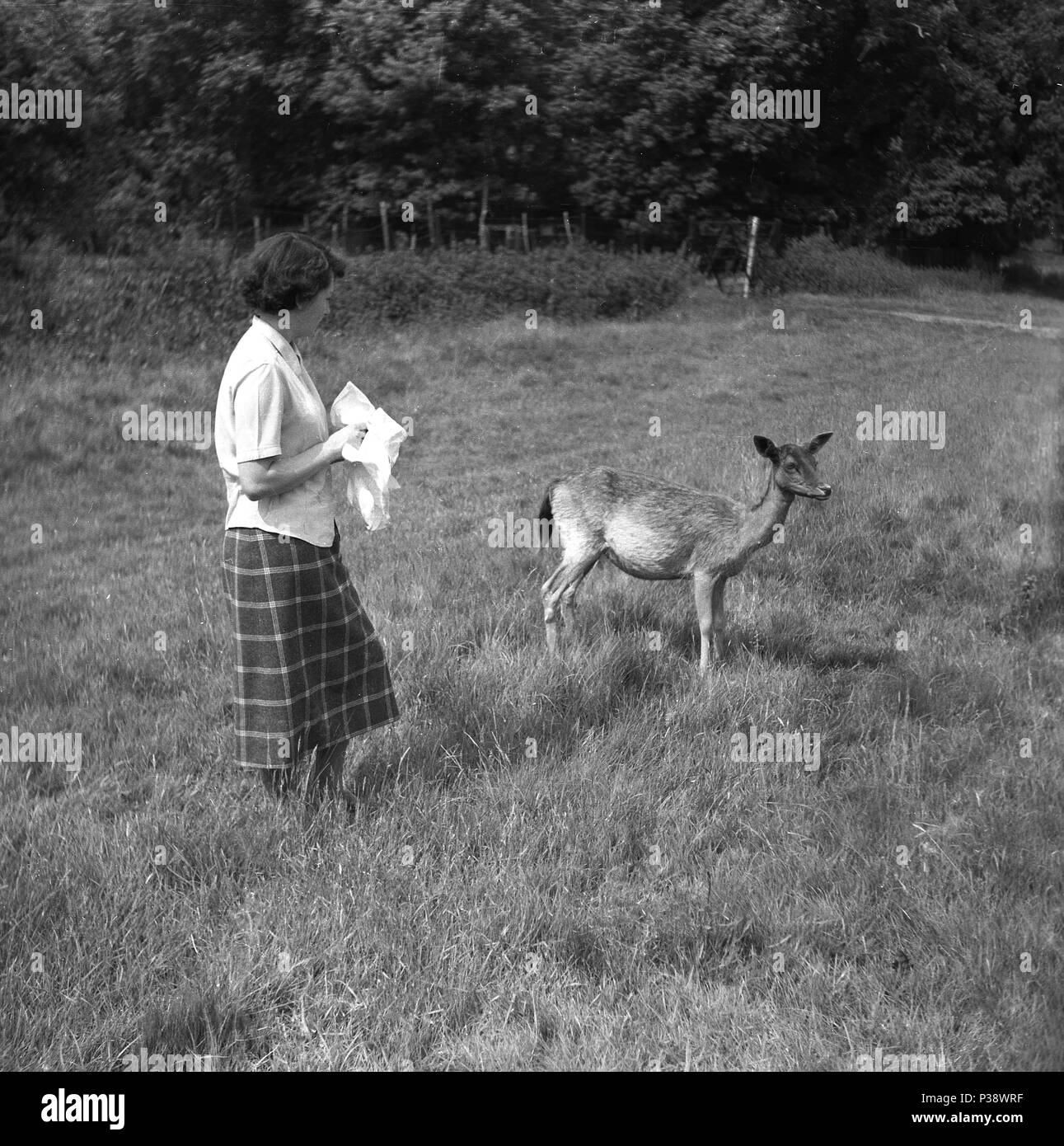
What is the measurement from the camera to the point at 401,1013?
2533 millimetres

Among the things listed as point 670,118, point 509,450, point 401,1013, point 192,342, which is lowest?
point 401,1013

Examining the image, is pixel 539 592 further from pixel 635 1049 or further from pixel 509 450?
pixel 635 1049

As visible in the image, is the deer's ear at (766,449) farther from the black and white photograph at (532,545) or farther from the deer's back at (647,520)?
the deer's back at (647,520)

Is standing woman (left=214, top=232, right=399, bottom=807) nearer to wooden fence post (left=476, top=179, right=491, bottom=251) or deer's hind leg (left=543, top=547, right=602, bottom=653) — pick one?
deer's hind leg (left=543, top=547, right=602, bottom=653)

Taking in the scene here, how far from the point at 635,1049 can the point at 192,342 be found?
19.0 ft

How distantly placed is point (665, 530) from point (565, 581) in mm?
461

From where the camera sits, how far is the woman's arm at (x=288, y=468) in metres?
2.96

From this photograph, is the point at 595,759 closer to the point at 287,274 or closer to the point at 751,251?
the point at 287,274

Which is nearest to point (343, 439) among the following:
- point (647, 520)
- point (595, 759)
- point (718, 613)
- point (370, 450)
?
point (370, 450)

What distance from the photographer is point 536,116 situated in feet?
20.4

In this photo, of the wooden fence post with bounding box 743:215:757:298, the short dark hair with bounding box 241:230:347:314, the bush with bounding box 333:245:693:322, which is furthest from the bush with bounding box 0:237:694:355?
the short dark hair with bounding box 241:230:347:314

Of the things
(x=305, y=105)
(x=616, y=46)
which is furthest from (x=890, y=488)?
(x=305, y=105)

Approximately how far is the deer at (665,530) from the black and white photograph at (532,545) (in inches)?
0.8

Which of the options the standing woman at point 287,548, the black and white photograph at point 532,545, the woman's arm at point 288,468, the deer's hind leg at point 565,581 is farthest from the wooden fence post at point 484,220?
the woman's arm at point 288,468
